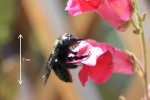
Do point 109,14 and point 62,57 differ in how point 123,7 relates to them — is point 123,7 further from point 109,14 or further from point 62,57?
point 62,57

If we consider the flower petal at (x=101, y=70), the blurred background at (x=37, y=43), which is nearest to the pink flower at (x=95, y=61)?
the flower petal at (x=101, y=70)

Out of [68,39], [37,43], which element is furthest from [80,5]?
[37,43]

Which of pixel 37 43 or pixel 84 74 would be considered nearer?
pixel 84 74

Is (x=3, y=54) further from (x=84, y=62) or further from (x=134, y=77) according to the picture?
(x=84, y=62)

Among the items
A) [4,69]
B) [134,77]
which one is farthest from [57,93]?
[134,77]

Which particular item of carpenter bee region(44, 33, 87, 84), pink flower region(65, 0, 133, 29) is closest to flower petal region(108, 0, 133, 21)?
pink flower region(65, 0, 133, 29)

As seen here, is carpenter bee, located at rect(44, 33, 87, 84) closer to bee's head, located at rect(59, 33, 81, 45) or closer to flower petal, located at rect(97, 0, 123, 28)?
bee's head, located at rect(59, 33, 81, 45)

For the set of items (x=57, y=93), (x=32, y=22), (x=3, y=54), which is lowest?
→ (x=57, y=93)

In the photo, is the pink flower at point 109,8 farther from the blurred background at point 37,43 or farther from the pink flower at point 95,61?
the blurred background at point 37,43
